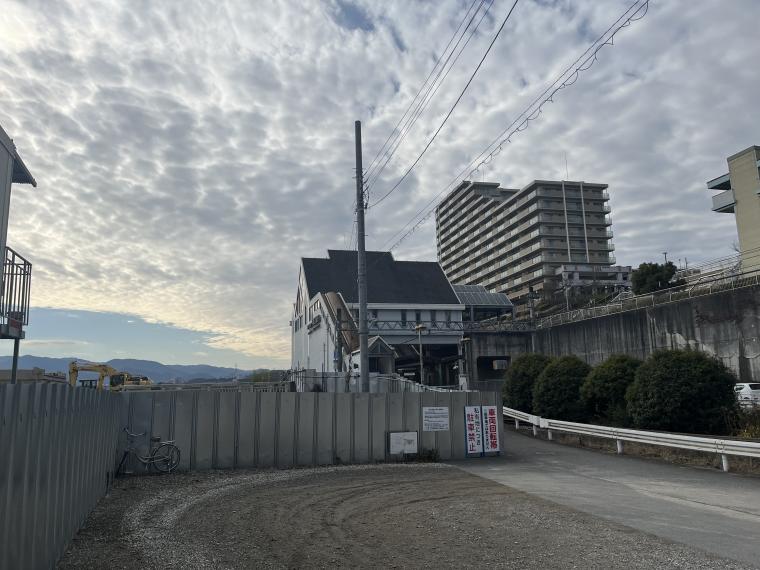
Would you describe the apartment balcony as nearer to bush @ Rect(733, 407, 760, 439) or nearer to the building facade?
the building facade

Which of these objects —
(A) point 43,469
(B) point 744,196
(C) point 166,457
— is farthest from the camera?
(B) point 744,196

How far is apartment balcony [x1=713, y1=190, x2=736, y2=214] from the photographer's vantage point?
180 ft

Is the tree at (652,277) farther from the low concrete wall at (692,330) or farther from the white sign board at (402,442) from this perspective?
the white sign board at (402,442)

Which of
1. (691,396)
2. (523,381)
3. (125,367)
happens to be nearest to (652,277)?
(523,381)

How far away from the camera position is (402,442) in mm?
16953

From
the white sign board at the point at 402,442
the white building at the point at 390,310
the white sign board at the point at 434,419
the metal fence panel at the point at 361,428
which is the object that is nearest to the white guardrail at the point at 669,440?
the white sign board at the point at 434,419

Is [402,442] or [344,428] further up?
[344,428]

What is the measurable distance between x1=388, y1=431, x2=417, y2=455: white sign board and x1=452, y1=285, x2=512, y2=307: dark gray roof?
5665 centimetres

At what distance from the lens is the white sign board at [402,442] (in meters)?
16.8

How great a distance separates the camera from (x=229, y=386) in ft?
77.9

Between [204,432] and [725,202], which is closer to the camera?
[204,432]

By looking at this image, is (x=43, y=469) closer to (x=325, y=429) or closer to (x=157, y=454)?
(x=157, y=454)

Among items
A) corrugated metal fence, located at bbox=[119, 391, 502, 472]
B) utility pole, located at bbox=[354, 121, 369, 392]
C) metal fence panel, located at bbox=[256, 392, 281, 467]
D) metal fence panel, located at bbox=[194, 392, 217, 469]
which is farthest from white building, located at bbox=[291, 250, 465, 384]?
metal fence panel, located at bbox=[194, 392, 217, 469]

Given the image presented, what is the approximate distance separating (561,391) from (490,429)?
7.43m
